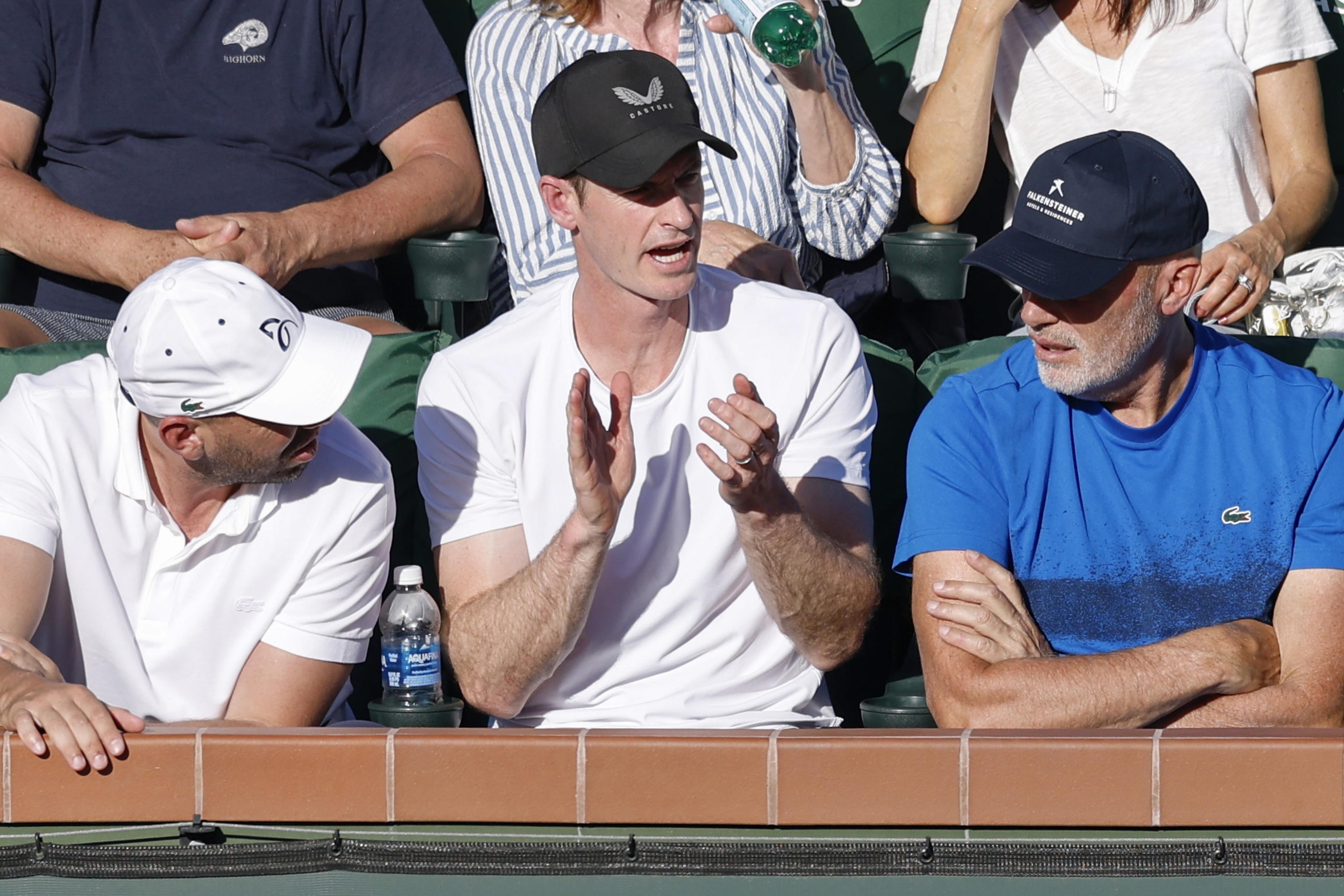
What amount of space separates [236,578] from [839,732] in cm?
96

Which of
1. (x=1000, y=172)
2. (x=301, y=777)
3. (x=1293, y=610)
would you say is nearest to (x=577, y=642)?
(x=301, y=777)

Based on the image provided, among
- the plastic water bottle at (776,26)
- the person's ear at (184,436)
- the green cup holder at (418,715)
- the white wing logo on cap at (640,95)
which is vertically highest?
the plastic water bottle at (776,26)

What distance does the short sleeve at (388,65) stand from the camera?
3.30 m

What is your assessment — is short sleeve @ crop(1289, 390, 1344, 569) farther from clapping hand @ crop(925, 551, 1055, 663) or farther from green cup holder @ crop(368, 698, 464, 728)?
green cup holder @ crop(368, 698, 464, 728)

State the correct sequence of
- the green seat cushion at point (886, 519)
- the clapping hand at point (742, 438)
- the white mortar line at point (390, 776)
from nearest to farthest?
the white mortar line at point (390, 776)
the clapping hand at point (742, 438)
the green seat cushion at point (886, 519)

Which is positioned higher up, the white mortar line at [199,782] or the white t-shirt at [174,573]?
the white t-shirt at [174,573]

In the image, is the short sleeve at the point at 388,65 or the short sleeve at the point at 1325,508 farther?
the short sleeve at the point at 388,65

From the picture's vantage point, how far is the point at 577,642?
7.71 ft

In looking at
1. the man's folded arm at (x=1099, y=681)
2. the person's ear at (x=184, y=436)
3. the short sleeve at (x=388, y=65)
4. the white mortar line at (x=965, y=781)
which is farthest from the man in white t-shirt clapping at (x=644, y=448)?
the short sleeve at (x=388, y=65)

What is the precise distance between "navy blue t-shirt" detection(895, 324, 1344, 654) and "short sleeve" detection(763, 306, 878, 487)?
106 millimetres

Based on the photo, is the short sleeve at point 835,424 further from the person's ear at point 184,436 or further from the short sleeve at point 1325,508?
the person's ear at point 184,436

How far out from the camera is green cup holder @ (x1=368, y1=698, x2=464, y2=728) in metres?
2.07

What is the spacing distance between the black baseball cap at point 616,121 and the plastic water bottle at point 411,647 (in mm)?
657

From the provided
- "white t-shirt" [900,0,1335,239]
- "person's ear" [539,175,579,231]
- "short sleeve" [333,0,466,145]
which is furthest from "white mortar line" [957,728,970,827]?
"short sleeve" [333,0,466,145]
